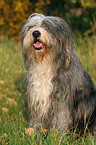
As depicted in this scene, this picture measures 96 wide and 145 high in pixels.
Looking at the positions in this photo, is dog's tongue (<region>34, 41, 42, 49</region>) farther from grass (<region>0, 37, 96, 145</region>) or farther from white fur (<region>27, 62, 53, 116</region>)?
grass (<region>0, 37, 96, 145</region>)

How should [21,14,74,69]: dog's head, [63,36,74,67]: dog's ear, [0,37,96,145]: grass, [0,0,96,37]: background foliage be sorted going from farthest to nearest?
[0,0,96,37]: background foliage → [63,36,74,67]: dog's ear → [21,14,74,69]: dog's head → [0,37,96,145]: grass

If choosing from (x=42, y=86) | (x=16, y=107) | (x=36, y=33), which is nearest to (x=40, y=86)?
(x=42, y=86)

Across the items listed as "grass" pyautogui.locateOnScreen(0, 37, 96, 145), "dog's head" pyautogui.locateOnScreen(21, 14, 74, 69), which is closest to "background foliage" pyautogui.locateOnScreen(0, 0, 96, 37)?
"grass" pyautogui.locateOnScreen(0, 37, 96, 145)

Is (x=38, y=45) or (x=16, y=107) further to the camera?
(x=16, y=107)

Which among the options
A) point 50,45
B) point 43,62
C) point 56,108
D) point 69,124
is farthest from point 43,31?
point 69,124

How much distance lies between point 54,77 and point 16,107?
112 centimetres

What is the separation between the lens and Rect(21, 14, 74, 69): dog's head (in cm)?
276

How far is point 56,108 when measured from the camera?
2969mm

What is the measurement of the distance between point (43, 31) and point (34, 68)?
1.72 feet

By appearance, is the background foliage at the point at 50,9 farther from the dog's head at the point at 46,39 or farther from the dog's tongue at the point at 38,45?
the dog's tongue at the point at 38,45

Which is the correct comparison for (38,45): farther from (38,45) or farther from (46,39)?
(46,39)

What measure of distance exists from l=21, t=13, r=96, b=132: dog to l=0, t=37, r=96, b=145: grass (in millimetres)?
223

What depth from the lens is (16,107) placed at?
147 inches

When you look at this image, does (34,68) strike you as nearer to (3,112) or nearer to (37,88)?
(37,88)
